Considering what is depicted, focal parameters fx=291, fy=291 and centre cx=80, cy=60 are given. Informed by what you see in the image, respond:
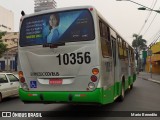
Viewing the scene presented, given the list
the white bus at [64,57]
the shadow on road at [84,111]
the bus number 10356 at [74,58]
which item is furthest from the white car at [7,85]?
the bus number 10356 at [74,58]

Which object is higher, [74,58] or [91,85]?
[74,58]

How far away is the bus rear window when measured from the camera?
27.2ft

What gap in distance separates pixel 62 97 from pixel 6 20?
145863 millimetres

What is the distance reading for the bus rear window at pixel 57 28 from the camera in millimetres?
8289

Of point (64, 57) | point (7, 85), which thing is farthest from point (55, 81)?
point (7, 85)

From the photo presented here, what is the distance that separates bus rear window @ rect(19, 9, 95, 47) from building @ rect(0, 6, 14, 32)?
134954mm

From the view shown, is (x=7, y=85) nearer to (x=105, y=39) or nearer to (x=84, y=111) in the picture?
(x=84, y=111)

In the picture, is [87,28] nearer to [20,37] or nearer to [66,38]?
[66,38]

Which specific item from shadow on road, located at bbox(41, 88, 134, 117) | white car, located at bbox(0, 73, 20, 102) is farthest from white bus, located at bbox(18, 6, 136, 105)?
white car, located at bbox(0, 73, 20, 102)

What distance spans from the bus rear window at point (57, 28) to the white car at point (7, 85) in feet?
16.7

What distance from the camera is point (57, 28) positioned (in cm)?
858

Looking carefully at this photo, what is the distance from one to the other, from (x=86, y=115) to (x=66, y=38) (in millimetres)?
2747

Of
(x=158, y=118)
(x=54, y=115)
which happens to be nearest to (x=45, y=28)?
(x=54, y=115)

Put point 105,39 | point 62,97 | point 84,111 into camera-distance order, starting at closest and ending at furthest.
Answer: point 62,97, point 105,39, point 84,111
